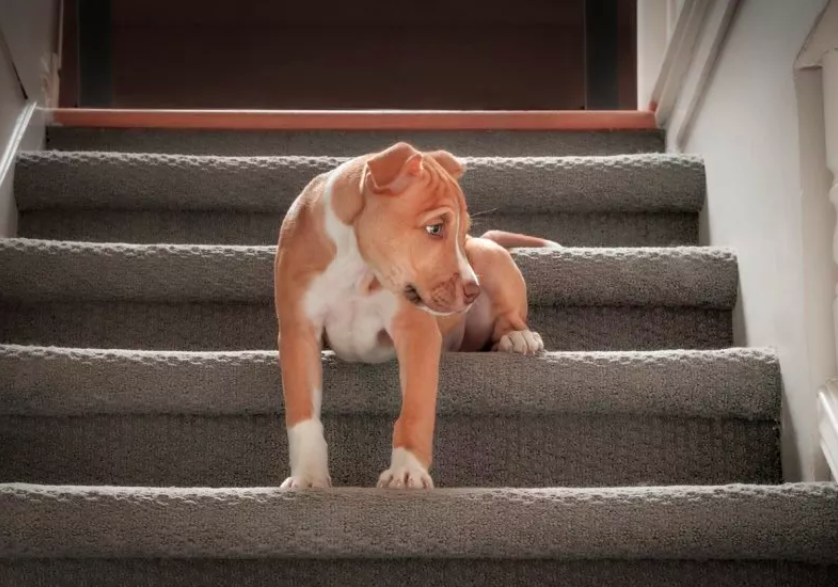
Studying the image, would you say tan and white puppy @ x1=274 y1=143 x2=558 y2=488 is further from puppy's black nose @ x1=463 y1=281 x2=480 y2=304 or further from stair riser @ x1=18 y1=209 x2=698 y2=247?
stair riser @ x1=18 y1=209 x2=698 y2=247

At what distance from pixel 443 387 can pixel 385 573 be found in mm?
344

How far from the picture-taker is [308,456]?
1.64 metres

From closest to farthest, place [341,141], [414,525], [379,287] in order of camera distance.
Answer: [414,525] < [379,287] < [341,141]

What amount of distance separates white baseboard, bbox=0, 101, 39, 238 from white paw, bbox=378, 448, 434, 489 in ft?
3.60

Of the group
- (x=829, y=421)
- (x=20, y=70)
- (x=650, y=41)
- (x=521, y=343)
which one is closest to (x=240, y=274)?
(x=521, y=343)

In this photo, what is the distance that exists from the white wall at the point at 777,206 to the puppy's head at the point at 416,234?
0.52 meters

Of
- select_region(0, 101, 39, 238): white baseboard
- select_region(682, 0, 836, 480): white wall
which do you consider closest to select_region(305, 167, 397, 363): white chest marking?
select_region(682, 0, 836, 480): white wall

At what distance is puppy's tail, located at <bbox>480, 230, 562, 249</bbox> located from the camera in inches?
85.0

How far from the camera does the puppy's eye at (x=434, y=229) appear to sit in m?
1.62

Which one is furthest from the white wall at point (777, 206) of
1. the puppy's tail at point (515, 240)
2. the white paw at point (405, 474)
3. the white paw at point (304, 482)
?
the white paw at point (304, 482)

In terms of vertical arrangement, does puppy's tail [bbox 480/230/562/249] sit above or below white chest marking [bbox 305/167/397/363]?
above

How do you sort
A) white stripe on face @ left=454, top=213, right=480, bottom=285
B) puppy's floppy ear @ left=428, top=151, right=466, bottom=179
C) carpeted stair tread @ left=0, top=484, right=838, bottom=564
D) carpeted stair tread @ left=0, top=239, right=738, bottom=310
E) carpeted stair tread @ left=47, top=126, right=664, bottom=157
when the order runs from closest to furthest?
carpeted stair tread @ left=0, top=484, right=838, bottom=564 → white stripe on face @ left=454, top=213, right=480, bottom=285 → puppy's floppy ear @ left=428, top=151, right=466, bottom=179 → carpeted stair tread @ left=0, top=239, right=738, bottom=310 → carpeted stair tread @ left=47, top=126, right=664, bottom=157

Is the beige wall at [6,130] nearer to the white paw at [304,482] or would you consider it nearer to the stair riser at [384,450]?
the stair riser at [384,450]

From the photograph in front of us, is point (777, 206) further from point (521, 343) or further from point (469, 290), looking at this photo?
point (469, 290)
